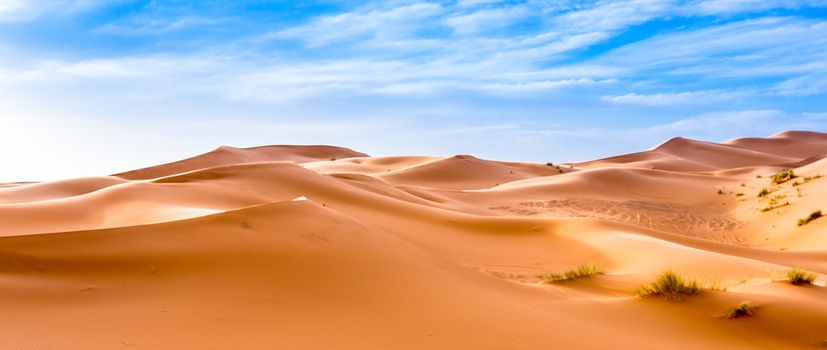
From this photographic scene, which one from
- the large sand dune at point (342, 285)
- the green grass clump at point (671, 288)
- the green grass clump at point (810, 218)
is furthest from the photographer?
the green grass clump at point (810, 218)

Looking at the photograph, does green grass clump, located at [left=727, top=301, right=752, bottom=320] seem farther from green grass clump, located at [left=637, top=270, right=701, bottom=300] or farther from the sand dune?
the sand dune

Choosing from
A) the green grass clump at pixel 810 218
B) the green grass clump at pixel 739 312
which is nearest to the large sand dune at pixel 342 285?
the green grass clump at pixel 739 312

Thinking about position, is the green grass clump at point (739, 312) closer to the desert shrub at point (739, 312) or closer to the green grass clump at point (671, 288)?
the desert shrub at point (739, 312)

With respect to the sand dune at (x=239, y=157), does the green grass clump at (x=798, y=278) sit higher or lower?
lower

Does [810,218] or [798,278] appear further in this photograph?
[810,218]

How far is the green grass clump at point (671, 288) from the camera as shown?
6.05 m

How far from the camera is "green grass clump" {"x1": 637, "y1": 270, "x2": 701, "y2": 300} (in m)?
6.05

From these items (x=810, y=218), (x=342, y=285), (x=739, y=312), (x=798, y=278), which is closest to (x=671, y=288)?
(x=739, y=312)

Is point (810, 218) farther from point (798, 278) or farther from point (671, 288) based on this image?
point (671, 288)

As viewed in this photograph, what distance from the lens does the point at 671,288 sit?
611 centimetres

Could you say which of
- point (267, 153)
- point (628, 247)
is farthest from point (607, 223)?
point (267, 153)

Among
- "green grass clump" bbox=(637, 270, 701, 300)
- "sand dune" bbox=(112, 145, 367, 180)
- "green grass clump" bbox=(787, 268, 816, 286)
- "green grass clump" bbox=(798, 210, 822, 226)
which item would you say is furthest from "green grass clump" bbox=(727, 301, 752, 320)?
"sand dune" bbox=(112, 145, 367, 180)

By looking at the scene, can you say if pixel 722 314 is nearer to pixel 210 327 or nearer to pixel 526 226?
pixel 210 327

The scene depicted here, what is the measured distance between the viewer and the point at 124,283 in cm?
495
